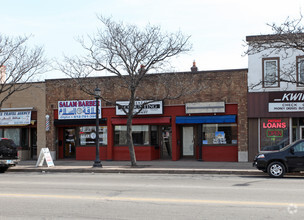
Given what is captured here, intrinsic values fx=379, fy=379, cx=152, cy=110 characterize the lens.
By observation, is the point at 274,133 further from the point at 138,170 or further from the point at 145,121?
the point at 138,170

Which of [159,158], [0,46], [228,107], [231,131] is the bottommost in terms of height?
[159,158]

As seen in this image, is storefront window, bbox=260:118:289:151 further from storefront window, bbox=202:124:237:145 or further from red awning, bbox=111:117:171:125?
red awning, bbox=111:117:171:125

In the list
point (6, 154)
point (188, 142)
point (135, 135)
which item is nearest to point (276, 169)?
point (188, 142)

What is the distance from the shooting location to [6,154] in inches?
716

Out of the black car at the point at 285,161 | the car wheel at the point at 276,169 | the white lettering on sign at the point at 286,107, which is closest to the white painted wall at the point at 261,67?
the white lettering on sign at the point at 286,107

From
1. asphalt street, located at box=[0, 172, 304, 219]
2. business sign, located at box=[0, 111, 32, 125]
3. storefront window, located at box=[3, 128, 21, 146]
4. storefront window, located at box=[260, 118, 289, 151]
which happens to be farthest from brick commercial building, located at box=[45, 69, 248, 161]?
asphalt street, located at box=[0, 172, 304, 219]

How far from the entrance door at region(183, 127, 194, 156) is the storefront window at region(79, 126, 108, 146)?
4.86 m

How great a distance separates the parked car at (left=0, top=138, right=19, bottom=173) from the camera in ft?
59.2

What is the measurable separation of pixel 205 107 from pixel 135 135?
469cm

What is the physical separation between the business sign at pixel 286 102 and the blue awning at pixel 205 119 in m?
2.18

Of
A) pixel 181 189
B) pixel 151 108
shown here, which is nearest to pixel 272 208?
pixel 181 189

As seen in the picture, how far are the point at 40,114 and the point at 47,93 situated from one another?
1411mm

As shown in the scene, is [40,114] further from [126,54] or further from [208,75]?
[208,75]

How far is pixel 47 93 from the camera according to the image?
949 inches
